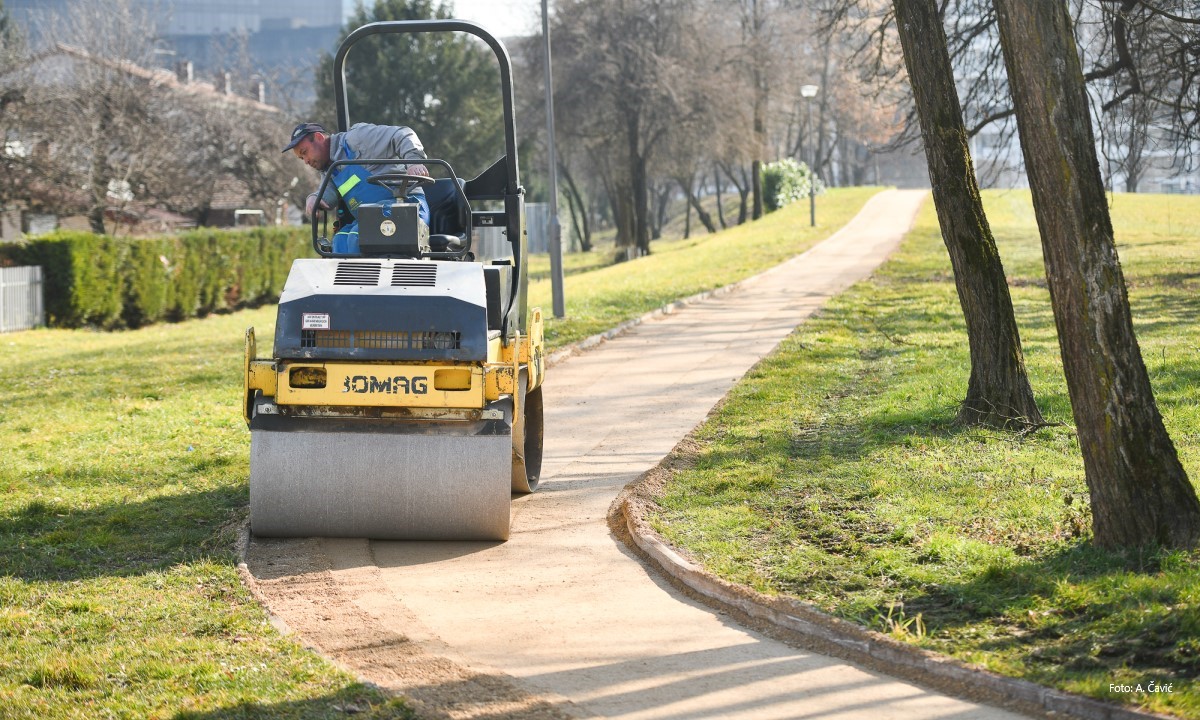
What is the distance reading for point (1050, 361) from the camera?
13406mm

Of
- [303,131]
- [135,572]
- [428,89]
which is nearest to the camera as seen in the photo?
[135,572]

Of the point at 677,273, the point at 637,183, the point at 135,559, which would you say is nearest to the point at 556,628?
the point at 135,559

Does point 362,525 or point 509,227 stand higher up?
point 509,227

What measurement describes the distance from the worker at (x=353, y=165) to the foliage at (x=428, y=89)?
43.5 m

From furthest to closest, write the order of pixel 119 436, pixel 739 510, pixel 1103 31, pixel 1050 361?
pixel 1103 31 < pixel 1050 361 < pixel 119 436 < pixel 739 510

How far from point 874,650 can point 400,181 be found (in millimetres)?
4169

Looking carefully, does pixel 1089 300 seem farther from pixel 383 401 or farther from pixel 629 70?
pixel 629 70

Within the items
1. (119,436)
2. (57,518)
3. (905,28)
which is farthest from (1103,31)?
(57,518)

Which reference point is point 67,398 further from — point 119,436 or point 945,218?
point 945,218

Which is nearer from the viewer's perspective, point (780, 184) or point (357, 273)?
point (357, 273)

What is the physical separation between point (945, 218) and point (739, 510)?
3.54 m

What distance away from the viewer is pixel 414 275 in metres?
7.50

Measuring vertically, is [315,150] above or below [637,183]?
below

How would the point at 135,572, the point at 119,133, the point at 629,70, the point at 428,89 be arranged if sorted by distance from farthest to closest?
1. the point at 428,89
2. the point at 629,70
3. the point at 119,133
4. the point at 135,572
